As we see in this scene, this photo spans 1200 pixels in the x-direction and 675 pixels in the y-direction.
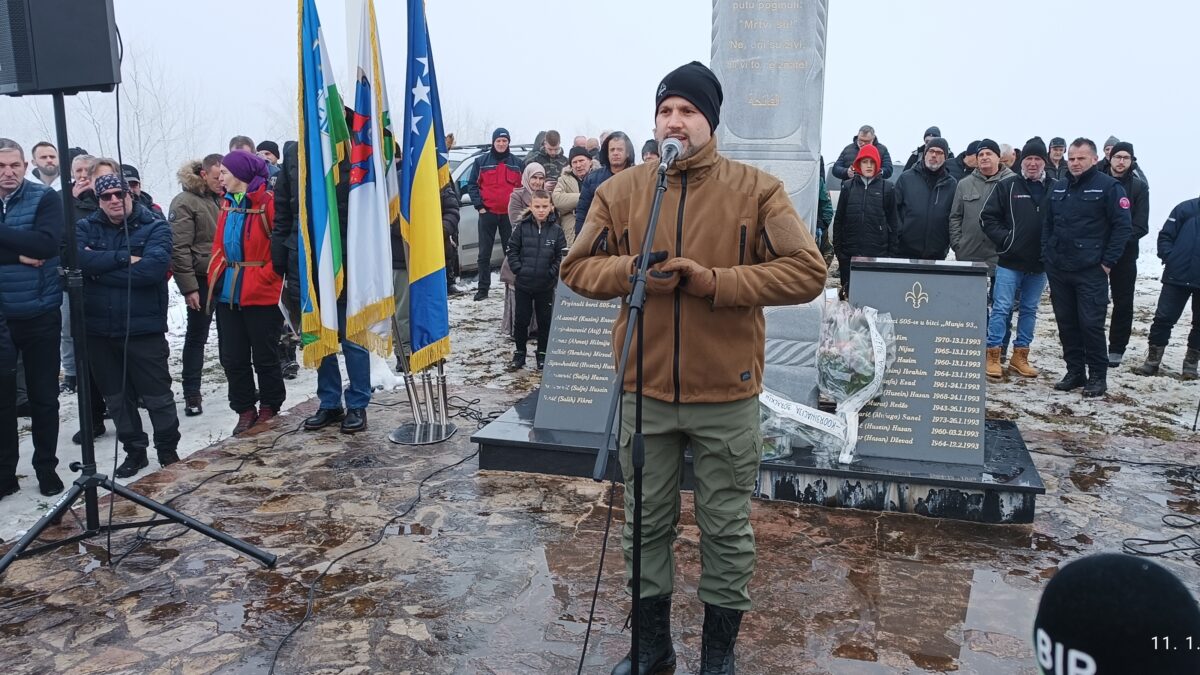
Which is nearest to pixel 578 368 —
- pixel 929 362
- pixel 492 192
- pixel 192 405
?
pixel 929 362

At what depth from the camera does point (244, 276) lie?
20.3 feet

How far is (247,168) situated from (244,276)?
73 centimetres

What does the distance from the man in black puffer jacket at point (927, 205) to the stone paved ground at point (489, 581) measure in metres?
4.00

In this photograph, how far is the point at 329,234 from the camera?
19.1 feet

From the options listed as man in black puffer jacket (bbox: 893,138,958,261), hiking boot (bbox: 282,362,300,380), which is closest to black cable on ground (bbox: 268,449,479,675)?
hiking boot (bbox: 282,362,300,380)

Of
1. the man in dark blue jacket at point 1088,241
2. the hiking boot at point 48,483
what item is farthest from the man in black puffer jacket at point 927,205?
the hiking boot at point 48,483

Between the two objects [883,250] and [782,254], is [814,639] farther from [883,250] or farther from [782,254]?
[883,250]

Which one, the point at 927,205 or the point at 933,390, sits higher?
the point at 927,205

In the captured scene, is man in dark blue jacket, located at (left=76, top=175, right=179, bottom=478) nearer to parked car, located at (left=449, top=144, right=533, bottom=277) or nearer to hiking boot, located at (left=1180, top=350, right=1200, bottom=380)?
parked car, located at (left=449, top=144, right=533, bottom=277)

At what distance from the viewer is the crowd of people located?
7.59 m

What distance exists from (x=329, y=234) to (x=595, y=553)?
2.83 metres

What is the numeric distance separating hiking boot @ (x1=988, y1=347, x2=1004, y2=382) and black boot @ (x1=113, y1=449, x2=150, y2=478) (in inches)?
273

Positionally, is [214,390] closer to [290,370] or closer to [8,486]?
[290,370]

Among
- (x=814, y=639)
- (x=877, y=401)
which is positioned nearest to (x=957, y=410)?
(x=877, y=401)
